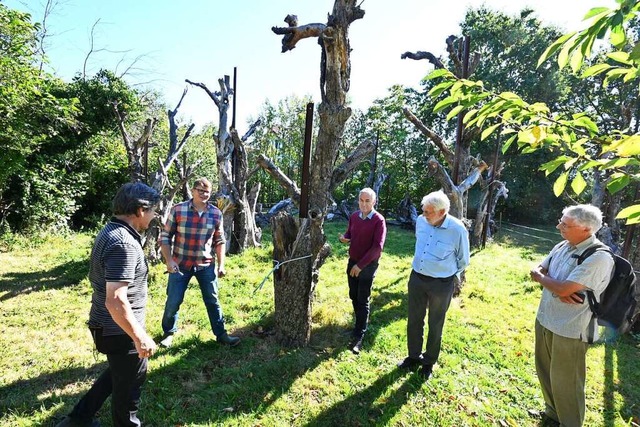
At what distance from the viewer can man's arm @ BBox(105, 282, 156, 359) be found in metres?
1.82

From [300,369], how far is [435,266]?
162 centimetres

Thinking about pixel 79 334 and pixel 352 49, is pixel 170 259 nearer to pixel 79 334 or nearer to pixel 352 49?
pixel 79 334

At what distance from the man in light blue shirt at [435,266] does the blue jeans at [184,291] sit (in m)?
2.03

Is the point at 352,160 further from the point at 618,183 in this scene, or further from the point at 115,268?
the point at 618,183

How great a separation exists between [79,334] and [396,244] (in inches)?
325

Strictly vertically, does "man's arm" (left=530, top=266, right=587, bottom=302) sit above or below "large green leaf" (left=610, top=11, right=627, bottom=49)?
below

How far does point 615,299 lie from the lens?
227cm

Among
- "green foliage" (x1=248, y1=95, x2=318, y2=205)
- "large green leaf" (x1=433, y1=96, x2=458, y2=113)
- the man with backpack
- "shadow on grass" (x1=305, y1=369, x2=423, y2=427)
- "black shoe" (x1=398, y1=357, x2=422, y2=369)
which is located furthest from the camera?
"green foliage" (x1=248, y1=95, x2=318, y2=205)

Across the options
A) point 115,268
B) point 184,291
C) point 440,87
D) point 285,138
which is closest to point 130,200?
point 115,268

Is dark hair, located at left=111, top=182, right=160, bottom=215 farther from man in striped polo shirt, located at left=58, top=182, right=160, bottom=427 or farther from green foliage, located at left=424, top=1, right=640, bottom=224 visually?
green foliage, located at left=424, top=1, right=640, bottom=224

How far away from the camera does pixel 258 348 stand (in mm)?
3607

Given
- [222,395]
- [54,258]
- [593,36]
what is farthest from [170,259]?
[54,258]

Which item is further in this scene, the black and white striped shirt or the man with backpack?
the man with backpack

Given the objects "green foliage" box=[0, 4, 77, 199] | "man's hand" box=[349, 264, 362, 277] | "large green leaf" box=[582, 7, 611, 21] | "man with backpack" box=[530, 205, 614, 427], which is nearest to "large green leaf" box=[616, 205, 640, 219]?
"large green leaf" box=[582, 7, 611, 21]
